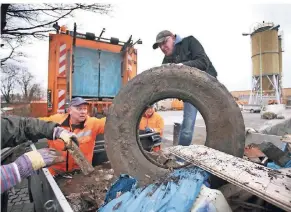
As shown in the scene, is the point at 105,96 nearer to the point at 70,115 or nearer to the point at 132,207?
the point at 70,115

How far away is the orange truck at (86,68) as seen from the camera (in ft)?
13.9

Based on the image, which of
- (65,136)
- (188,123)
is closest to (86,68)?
(188,123)

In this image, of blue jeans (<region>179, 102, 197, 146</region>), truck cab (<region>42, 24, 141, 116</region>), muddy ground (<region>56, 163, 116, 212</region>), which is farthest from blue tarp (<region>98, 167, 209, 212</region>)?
truck cab (<region>42, 24, 141, 116</region>)

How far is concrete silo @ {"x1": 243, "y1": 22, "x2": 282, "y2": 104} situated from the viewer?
22109mm

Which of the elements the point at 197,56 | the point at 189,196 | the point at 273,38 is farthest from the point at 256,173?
the point at 273,38

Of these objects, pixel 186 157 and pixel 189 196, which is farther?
pixel 186 157

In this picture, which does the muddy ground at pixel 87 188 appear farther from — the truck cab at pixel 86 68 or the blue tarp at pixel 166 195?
the truck cab at pixel 86 68

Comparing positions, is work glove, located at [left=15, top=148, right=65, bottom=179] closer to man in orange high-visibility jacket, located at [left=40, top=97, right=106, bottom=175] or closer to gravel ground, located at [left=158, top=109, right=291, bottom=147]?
man in orange high-visibility jacket, located at [left=40, top=97, right=106, bottom=175]

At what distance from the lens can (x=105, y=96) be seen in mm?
4961

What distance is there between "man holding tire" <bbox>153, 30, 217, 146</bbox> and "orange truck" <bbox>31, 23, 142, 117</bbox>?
224 centimetres

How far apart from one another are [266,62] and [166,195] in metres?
24.8

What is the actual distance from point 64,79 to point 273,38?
923 inches

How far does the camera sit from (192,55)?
2.44 metres

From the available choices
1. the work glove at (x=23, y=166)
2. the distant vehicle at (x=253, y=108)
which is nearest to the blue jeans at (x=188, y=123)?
the work glove at (x=23, y=166)
